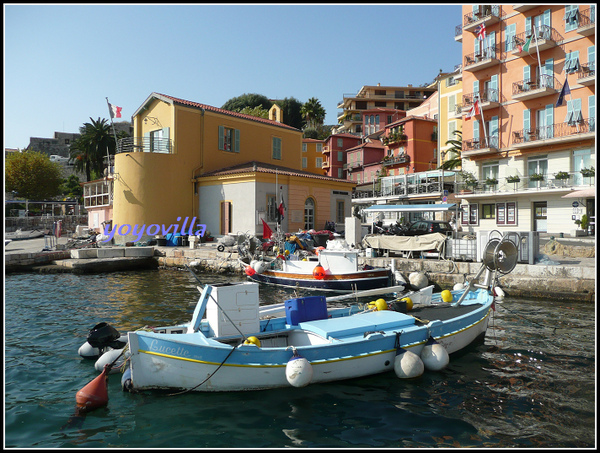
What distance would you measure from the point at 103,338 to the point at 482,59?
1329 inches

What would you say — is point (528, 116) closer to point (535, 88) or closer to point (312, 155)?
point (535, 88)

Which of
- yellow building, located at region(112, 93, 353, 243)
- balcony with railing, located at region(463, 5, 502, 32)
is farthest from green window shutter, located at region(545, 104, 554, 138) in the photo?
yellow building, located at region(112, 93, 353, 243)

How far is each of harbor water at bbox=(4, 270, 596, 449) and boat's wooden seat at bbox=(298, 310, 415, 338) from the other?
972 mm

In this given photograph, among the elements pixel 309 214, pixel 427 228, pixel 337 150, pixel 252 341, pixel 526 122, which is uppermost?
pixel 337 150

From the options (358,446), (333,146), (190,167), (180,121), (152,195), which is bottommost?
(358,446)

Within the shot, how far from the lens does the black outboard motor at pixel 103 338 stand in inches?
340

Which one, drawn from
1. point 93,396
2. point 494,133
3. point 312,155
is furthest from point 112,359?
point 312,155

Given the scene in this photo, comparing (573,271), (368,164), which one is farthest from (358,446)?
(368,164)

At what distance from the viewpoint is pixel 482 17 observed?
3250 cm

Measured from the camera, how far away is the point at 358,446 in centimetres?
590

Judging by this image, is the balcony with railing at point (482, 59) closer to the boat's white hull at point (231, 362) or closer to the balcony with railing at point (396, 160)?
the balcony with railing at point (396, 160)

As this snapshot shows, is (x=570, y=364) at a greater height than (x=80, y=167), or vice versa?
(x=80, y=167)

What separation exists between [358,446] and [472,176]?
1224 inches

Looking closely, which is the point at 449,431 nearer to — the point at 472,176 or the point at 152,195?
the point at 152,195
